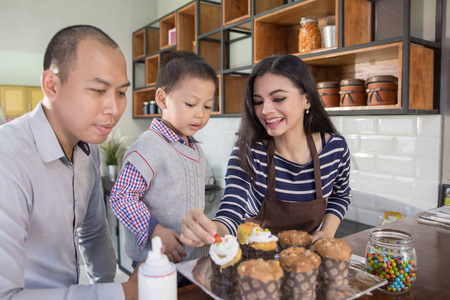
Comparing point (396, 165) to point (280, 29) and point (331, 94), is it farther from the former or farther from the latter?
point (280, 29)

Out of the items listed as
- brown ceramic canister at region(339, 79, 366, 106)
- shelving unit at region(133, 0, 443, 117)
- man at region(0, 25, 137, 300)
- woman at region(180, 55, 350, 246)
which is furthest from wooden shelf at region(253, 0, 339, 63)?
man at region(0, 25, 137, 300)

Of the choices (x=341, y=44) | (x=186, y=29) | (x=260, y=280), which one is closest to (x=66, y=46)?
(x=260, y=280)

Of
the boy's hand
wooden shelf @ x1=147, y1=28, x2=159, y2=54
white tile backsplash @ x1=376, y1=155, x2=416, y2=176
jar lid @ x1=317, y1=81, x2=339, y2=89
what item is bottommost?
the boy's hand

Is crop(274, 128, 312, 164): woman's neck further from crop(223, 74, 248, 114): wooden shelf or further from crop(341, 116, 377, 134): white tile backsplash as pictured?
crop(223, 74, 248, 114): wooden shelf

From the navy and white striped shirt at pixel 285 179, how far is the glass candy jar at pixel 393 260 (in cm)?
53

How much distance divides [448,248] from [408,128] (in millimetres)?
937

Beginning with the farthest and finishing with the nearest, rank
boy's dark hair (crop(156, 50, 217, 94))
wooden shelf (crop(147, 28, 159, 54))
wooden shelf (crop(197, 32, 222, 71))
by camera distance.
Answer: wooden shelf (crop(147, 28, 159, 54)) → wooden shelf (crop(197, 32, 222, 71)) → boy's dark hair (crop(156, 50, 217, 94))

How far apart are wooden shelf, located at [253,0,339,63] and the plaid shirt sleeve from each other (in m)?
1.46

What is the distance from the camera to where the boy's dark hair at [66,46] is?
994 mm

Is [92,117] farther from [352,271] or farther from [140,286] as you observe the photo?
[352,271]

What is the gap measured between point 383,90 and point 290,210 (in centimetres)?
85

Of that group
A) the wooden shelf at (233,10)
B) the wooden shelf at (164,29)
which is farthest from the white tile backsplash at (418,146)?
the wooden shelf at (164,29)

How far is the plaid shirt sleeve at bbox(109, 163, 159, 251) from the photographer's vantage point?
4.18 ft

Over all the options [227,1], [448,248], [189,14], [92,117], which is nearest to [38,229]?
[92,117]
